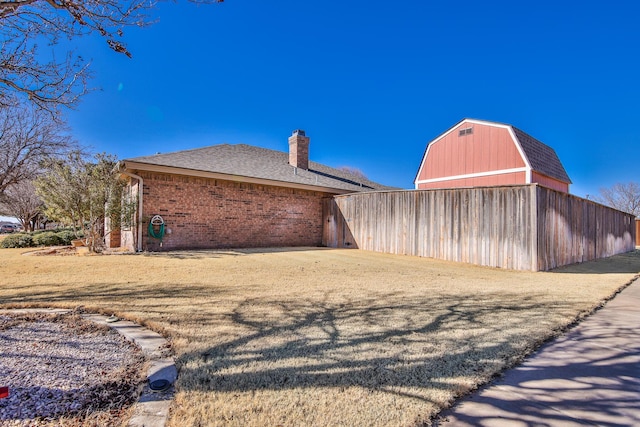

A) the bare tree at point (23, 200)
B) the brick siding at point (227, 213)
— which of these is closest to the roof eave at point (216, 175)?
the brick siding at point (227, 213)

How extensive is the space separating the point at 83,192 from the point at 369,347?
10.4m

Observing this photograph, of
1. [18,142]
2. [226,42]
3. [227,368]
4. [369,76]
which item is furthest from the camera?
[369,76]

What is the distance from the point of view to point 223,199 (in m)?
11.7

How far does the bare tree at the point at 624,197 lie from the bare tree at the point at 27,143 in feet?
165

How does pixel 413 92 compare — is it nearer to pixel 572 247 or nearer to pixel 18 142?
pixel 572 247

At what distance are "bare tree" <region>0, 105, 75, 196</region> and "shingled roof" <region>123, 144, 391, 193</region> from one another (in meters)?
6.60

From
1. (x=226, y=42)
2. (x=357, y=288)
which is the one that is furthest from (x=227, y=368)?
(x=226, y=42)

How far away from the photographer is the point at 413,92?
20.0 metres

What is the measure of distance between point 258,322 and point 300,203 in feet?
34.6

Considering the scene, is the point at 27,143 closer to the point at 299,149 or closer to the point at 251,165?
the point at 251,165

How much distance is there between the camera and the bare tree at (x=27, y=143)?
13219 millimetres

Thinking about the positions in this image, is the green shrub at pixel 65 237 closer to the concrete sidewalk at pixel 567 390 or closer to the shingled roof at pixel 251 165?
the shingled roof at pixel 251 165

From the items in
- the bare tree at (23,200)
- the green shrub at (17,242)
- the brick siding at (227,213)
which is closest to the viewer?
the brick siding at (227,213)

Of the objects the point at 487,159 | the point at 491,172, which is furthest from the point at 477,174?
the point at 487,159
